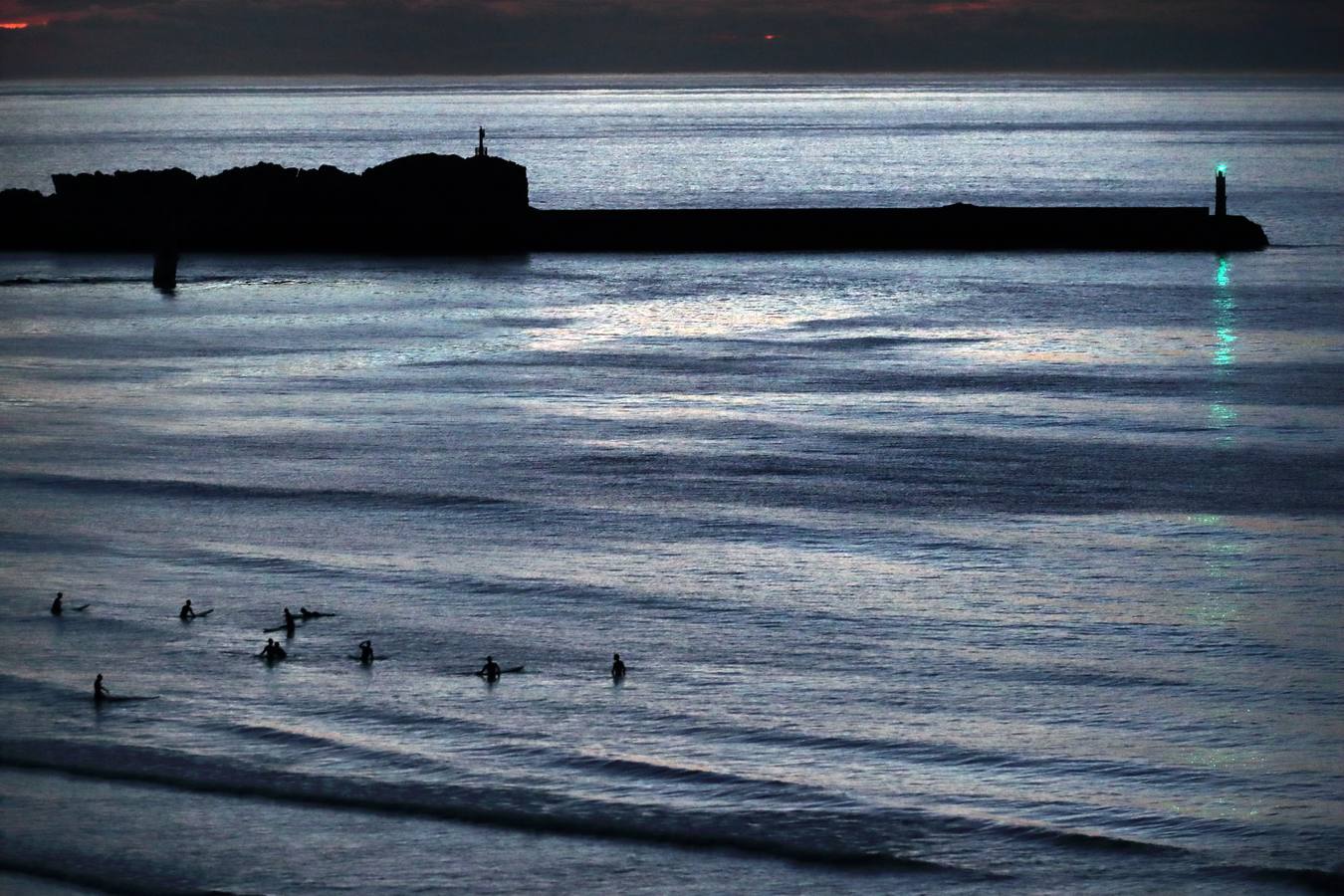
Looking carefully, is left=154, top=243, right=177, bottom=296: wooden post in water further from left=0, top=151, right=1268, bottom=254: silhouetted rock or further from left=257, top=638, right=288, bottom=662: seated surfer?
left=257, top=638, right=288, bottom=662: seated surfer

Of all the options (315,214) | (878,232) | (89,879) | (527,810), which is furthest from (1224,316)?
(89,879)

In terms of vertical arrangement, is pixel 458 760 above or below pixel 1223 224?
below

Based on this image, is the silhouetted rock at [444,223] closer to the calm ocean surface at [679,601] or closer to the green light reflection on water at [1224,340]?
the green light reflection on water at [1224,340]

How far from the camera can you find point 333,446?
31.5 meters

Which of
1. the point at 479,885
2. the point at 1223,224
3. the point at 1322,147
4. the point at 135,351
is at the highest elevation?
the point at 1322,147

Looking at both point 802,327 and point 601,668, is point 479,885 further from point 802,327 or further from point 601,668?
point 802,327

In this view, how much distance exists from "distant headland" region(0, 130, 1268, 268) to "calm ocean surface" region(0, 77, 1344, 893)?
711 inches

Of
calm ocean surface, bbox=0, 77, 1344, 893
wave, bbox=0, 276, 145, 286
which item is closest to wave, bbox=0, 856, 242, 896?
calm ocean surface, bbox=0, 77, 1344, 893

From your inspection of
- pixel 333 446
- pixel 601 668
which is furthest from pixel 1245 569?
pixel 333 446

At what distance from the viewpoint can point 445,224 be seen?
6681 centimetres

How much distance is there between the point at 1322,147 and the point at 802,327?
4586 inches

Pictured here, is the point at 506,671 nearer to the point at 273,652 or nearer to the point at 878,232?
the point at 273,652

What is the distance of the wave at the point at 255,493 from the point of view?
2698cm

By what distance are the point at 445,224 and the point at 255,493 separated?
132 ft
